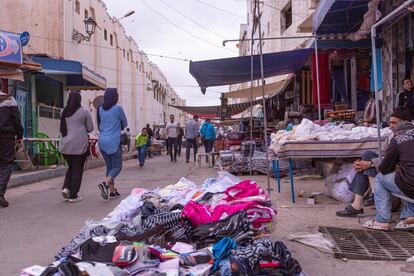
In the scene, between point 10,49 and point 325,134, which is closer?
point 325,134

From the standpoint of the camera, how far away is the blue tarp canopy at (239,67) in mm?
10172

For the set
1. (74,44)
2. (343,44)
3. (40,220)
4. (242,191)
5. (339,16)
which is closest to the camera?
(242,191)

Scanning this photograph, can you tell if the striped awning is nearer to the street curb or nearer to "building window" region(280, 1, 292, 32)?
"building window" region(280, 1, 292, 32)

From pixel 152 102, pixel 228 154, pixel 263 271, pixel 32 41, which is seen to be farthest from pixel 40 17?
pixel 152 102

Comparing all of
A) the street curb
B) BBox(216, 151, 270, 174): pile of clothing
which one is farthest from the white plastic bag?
the street curb

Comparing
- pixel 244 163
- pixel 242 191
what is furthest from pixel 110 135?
pixel 244 163

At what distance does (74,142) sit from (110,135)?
57 cm

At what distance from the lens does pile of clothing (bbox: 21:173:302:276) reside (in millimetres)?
3254

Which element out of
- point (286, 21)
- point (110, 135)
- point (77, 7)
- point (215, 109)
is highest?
point (77, 7)

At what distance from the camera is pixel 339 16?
9.65 meters

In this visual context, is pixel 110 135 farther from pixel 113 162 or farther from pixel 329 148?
pixel 329 148

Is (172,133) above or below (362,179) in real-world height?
above

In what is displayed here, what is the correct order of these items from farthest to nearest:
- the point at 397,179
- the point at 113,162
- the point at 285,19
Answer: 1. the point at 285,19
2. the point at 113,162
3. the point at 397,179

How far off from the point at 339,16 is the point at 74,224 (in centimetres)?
690
